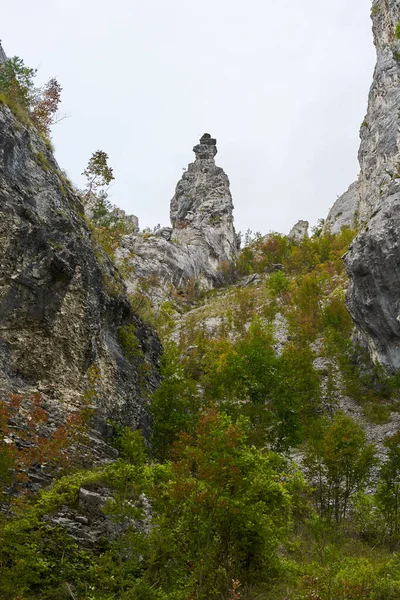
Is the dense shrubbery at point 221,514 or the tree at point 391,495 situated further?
the tree at point 391,495

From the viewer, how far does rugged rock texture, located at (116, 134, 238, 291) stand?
62.5 metres

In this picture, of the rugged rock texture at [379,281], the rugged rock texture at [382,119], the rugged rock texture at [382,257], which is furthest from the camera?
the rugged rock texture at [382,119]

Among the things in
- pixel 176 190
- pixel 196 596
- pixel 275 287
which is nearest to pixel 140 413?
pixel 196 596

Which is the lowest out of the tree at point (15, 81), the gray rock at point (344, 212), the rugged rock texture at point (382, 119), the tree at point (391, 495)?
the tree at point (391, 495)

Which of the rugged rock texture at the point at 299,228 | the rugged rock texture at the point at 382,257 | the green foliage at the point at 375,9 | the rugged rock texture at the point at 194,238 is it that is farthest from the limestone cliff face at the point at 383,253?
the rugged rock texture at the point at 299,228

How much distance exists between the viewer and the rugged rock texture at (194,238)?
62.5 metres

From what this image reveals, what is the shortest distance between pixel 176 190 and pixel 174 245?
23.3m

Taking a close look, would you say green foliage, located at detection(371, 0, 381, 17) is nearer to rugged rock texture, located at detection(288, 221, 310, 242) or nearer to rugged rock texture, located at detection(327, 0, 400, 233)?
rugged rock texture, located at detection(327, 0, 400, 233)

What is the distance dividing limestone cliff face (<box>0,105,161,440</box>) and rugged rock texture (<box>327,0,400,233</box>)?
19155 millimetres

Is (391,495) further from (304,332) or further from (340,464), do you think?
(304,332)

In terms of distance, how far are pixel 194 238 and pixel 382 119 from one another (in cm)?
4040

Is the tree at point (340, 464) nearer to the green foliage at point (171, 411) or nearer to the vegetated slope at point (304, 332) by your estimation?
the vegetated slope at point (304, 332)

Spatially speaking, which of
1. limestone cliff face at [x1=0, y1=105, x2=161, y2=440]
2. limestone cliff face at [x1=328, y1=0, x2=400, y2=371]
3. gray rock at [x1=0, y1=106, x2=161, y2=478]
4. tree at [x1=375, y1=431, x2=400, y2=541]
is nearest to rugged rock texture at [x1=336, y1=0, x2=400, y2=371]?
limestone cliff face at [x1=328, y1=0, x2=400, y2=371]

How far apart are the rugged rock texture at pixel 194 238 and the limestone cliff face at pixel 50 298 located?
33.8 m
